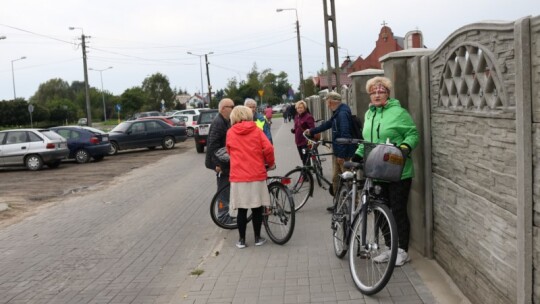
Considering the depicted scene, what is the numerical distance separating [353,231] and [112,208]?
6649 millimetres

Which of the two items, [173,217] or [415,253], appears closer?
[415,253]

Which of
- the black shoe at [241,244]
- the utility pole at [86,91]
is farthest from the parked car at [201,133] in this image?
the utility pole at [86,91]

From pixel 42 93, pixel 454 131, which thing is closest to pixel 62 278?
pixel 454 131

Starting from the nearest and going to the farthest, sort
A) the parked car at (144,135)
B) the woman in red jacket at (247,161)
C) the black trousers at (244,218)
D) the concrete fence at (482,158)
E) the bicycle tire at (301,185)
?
the concrete fence at (482,158) < the woman in red jacket at (247,161) < the black trousers at (244,218) < the bicycle tire at (301,185) < the parked car at (144,135)

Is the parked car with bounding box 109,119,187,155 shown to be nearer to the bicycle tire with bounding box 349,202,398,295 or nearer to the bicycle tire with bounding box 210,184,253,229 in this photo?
the bicycle tire with bounding box 210,184,253,229

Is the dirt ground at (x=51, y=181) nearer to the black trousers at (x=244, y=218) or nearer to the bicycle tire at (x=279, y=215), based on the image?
the black trousers at (x=244, y=218)

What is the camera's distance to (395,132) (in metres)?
5.05

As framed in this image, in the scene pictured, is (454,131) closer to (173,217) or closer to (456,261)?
(456,261)

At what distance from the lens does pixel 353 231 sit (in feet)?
16.2

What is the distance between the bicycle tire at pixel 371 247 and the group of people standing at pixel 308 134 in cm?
11

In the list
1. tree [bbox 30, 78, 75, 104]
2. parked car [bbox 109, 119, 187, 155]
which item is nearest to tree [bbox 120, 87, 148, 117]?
tree [bbox 30, 78, 75, 104]

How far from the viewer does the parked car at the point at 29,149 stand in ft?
62.7

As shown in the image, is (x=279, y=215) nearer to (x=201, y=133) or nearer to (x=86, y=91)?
(x=201, y=133)

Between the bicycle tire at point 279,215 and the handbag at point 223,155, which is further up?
the handbag at point 223,155
